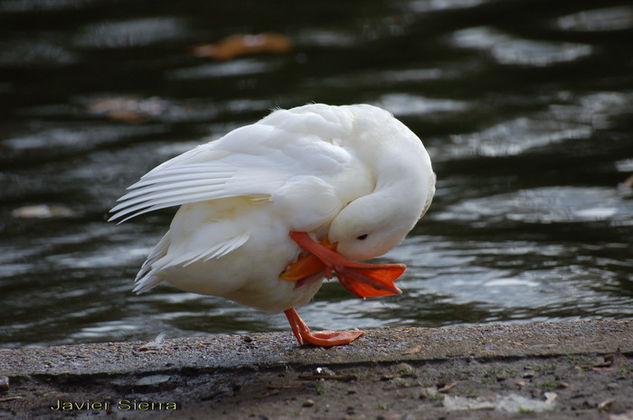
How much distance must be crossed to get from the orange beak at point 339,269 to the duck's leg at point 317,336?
0.76 ft

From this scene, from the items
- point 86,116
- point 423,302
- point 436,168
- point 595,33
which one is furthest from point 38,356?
point 595,33

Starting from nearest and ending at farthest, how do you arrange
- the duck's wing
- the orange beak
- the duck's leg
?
1. the duck's wing
2. the orange beak
3. the duck's leg

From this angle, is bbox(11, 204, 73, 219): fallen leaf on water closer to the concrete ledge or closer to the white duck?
the concrete ledge

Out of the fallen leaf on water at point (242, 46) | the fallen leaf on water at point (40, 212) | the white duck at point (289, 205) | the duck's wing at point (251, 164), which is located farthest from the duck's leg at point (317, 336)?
the fallen leaf on water at point (242, 46)

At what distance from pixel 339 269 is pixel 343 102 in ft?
14.6

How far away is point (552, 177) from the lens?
6602mm

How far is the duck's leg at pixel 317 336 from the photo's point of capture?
3994 mm

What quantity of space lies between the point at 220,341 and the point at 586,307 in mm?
1871

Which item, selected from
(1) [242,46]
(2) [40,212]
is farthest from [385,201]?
(1) [242,46]

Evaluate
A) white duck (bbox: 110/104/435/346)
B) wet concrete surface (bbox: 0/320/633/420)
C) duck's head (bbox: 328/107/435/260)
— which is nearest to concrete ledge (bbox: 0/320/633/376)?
wet concrete surface (bbox: 0/320/633/420)

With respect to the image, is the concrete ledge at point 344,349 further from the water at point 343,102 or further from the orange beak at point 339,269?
the water at point 343,102

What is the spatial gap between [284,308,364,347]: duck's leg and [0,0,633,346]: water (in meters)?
0.71

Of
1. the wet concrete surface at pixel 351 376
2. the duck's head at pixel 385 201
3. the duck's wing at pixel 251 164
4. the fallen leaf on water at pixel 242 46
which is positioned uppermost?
the fallen leaf on water at pixel 242 46

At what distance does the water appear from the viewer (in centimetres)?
507
